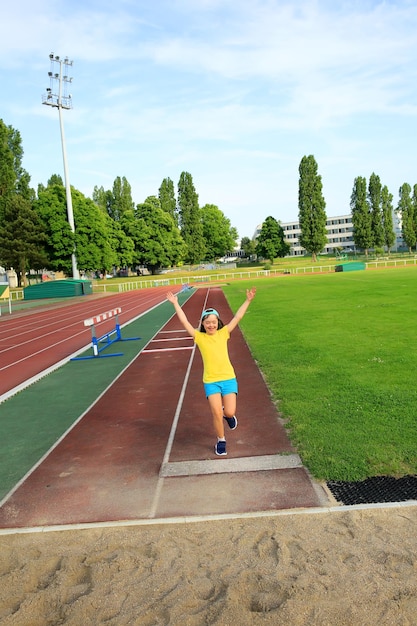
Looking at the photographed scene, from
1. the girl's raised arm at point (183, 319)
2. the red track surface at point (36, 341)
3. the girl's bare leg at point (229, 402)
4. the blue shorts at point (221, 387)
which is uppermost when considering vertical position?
the girl's raised arm at point (183, 319)

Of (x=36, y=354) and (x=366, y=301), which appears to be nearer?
(x=36, y=354)

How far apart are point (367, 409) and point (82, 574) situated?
4666 mm

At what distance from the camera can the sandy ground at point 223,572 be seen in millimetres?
3029

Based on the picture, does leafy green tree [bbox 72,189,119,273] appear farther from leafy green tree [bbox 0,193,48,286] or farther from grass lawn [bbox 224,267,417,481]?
grass lawn [bbox 224,267,417,481]

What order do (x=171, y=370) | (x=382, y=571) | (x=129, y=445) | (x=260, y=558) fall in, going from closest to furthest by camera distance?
(x=382, y=571) < (x=260, y=558) < (x=129, y=445) < (x=171, y=370)

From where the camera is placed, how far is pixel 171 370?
416 inches

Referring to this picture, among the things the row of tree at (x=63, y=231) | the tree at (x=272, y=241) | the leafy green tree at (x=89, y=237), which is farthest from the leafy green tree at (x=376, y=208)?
the leafy green tree at (x=89, y=237)

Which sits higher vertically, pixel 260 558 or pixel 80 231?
pixel 80 231

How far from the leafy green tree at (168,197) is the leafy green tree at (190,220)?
1.65 meters

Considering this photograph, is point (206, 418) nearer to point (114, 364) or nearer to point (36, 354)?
point (114, 364)

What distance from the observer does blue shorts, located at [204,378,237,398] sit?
547cm

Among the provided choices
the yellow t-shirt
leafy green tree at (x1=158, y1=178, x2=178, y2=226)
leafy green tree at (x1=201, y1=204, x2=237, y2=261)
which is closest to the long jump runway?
the yellow t-shirt

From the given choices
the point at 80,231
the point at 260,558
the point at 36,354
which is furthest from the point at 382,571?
the point at 80,231

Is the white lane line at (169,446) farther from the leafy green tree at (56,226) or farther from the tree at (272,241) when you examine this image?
the tree at (272,241)
